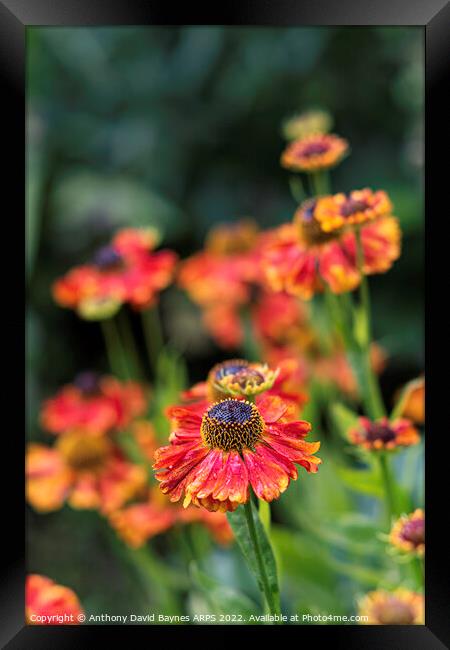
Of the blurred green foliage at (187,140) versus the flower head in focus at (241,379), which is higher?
the blurred green foliage at (187,140)

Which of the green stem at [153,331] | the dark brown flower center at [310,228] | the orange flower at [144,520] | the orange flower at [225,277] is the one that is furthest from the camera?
the green stem at [153,331]

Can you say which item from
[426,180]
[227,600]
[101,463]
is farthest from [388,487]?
[101,463]

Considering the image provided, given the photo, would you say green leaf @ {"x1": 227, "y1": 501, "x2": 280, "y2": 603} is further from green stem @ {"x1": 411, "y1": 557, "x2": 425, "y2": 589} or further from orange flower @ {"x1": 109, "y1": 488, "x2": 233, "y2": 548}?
orange flower @ {"x1": 109, "y1": 488, "x2": 233, "y2": 548}

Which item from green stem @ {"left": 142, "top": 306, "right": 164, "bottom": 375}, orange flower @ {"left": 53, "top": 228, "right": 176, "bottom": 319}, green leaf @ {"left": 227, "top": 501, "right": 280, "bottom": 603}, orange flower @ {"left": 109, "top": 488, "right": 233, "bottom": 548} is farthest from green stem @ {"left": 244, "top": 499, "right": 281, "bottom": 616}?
green stem @ {"left": 142, "top": 306, "right": 164, "bottom": 375}

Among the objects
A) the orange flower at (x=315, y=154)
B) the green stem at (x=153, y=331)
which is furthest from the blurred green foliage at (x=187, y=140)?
the orange flower at (x=315, y=154)

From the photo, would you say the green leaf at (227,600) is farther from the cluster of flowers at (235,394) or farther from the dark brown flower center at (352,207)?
the dark brown flower center at (352,207)

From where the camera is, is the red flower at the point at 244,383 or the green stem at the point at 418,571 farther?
the green stem at the point at 418,571
